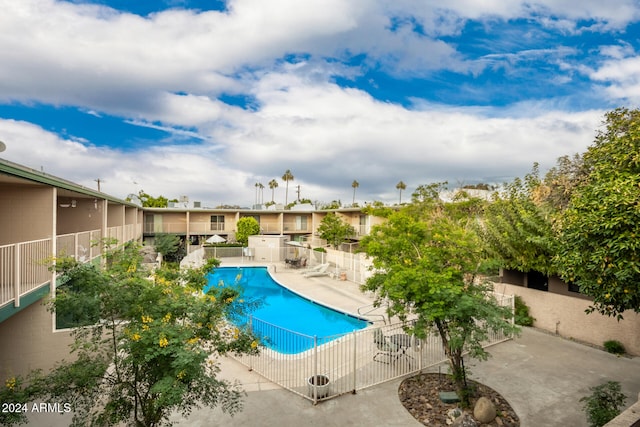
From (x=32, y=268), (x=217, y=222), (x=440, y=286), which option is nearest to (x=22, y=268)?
(x=32, y=268)

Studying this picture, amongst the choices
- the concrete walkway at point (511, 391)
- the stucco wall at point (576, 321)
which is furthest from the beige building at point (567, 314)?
the concrete walkway at point (511, 391)

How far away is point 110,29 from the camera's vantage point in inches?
422

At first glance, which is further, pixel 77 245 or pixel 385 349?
pixel 385 349

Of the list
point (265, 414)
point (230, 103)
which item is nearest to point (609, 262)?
point (265, 414)

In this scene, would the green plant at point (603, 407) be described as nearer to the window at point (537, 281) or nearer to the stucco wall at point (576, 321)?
the stucco wall at point (576, 321)

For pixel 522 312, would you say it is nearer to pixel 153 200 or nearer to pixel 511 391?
pixel 511 391

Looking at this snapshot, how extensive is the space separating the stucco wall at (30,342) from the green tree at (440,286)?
25.3ft

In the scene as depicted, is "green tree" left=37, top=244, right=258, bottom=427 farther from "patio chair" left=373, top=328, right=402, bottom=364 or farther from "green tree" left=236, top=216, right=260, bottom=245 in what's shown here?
"green tree" left=236, top=216, right=260, bottom=245

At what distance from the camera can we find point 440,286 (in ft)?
22.1

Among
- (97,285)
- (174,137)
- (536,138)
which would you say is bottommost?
(97,285)

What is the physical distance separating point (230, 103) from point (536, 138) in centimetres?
1892

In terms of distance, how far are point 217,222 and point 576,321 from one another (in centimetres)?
3313

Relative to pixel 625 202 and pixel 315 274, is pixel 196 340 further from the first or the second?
pixel 315 274

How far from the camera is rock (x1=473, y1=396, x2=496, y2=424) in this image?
6926 mm
